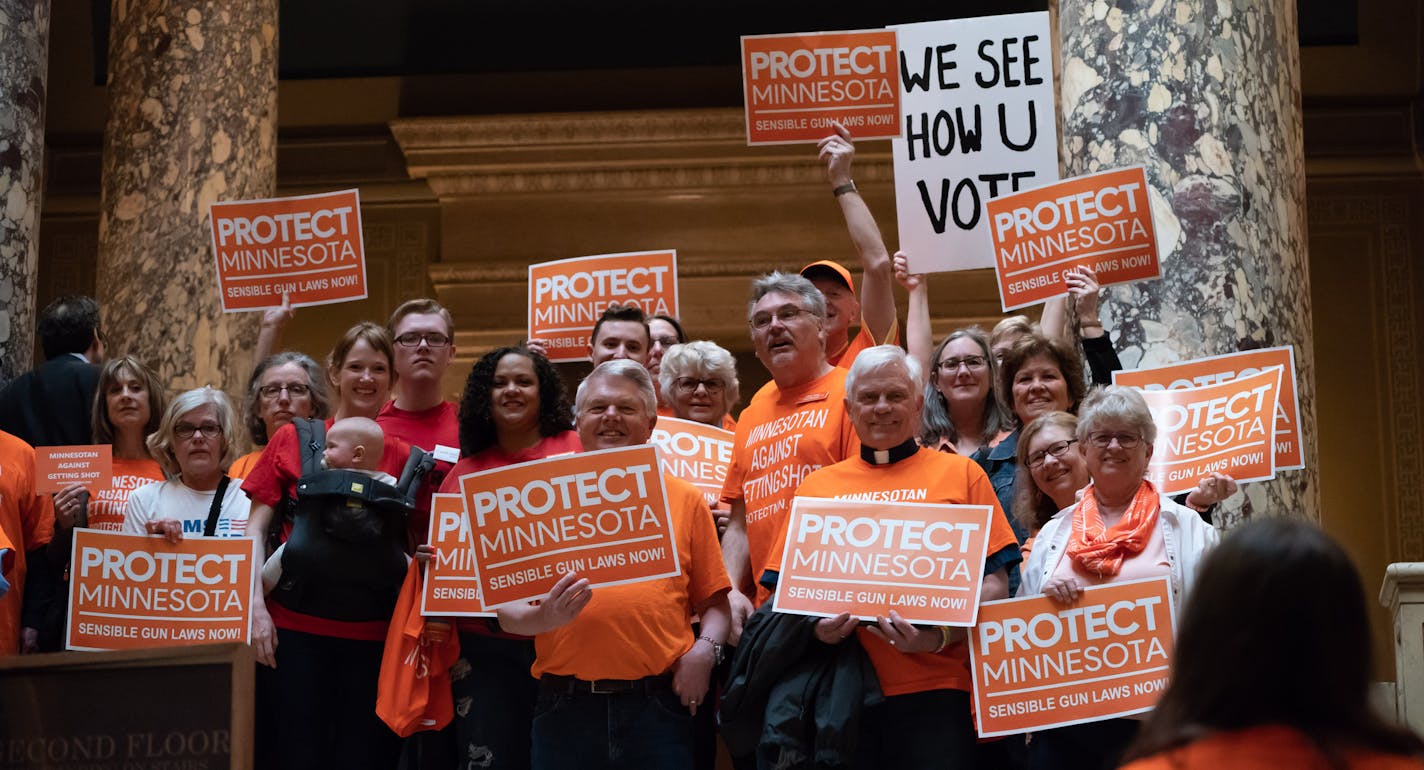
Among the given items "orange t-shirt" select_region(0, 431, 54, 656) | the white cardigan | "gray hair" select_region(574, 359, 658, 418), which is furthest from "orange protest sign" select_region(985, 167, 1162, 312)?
"orange t-shirt" select_region(0, 431, 54, 656)

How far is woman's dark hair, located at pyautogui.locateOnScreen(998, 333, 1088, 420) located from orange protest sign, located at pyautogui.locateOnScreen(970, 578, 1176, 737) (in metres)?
1.18

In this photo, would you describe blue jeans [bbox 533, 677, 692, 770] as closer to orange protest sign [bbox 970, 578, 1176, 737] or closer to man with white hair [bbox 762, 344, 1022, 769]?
man with white hair [bbox 762, 344, 1022, 769]

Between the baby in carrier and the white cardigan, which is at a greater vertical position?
the baby in carrier

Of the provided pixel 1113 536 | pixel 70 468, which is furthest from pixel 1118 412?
pixel 70 468

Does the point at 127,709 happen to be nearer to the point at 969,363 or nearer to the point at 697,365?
the point at 697,365

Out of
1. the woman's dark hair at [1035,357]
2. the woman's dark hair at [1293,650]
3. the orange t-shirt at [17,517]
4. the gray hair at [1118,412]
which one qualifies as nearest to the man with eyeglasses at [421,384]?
the orange t-shirt at [17,517]

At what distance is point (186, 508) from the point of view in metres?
5.58

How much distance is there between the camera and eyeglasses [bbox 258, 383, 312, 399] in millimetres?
6062

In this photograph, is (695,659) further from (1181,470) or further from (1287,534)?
(1287,534)

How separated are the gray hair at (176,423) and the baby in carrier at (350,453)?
55 cm

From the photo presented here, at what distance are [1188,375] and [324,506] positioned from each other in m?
2.46

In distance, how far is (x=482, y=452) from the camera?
5234mm

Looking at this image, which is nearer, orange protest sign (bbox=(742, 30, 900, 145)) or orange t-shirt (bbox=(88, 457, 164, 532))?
orange t-shirt (bbox=(88, 457, 164, 532))

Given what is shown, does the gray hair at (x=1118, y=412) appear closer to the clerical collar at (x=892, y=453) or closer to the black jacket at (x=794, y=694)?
Result: the clerical collar at (x=892, y=453)
